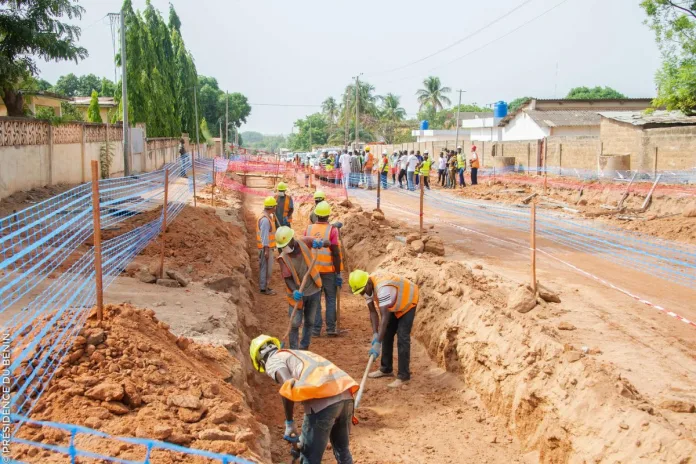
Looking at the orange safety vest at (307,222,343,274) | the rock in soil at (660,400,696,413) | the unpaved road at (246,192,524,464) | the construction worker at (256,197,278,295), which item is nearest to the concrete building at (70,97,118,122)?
the construction worker at (256,197,278,295)

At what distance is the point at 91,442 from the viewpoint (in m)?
4.20

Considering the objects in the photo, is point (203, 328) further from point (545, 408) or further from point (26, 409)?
point (545, 408)

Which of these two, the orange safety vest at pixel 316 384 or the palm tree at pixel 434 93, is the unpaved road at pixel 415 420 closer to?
the orange safety vest at pixel 316 384

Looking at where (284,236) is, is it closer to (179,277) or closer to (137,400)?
(179,277)

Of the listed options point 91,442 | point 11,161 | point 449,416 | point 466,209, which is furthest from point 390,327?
point 466,209

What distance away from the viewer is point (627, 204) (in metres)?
19.5

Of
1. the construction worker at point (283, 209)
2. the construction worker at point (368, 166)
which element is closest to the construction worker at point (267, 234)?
the construction worker at point (283, 209)

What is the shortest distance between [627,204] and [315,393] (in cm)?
1729

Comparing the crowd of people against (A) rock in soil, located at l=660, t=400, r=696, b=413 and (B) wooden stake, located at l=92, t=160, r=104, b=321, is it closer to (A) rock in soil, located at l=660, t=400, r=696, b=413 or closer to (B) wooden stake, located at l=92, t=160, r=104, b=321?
(B) wooden stake, located at l=92, t=160, r=104, b=321

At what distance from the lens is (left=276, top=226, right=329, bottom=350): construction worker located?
7.75 metres

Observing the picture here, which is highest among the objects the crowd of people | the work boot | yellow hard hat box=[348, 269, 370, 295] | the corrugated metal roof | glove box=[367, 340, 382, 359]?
the corrugated metal roof

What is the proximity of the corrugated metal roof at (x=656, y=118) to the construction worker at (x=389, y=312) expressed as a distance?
1943 centimetres

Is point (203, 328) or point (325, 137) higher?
point (325, 137)

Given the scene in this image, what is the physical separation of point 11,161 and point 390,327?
11.2 metres
